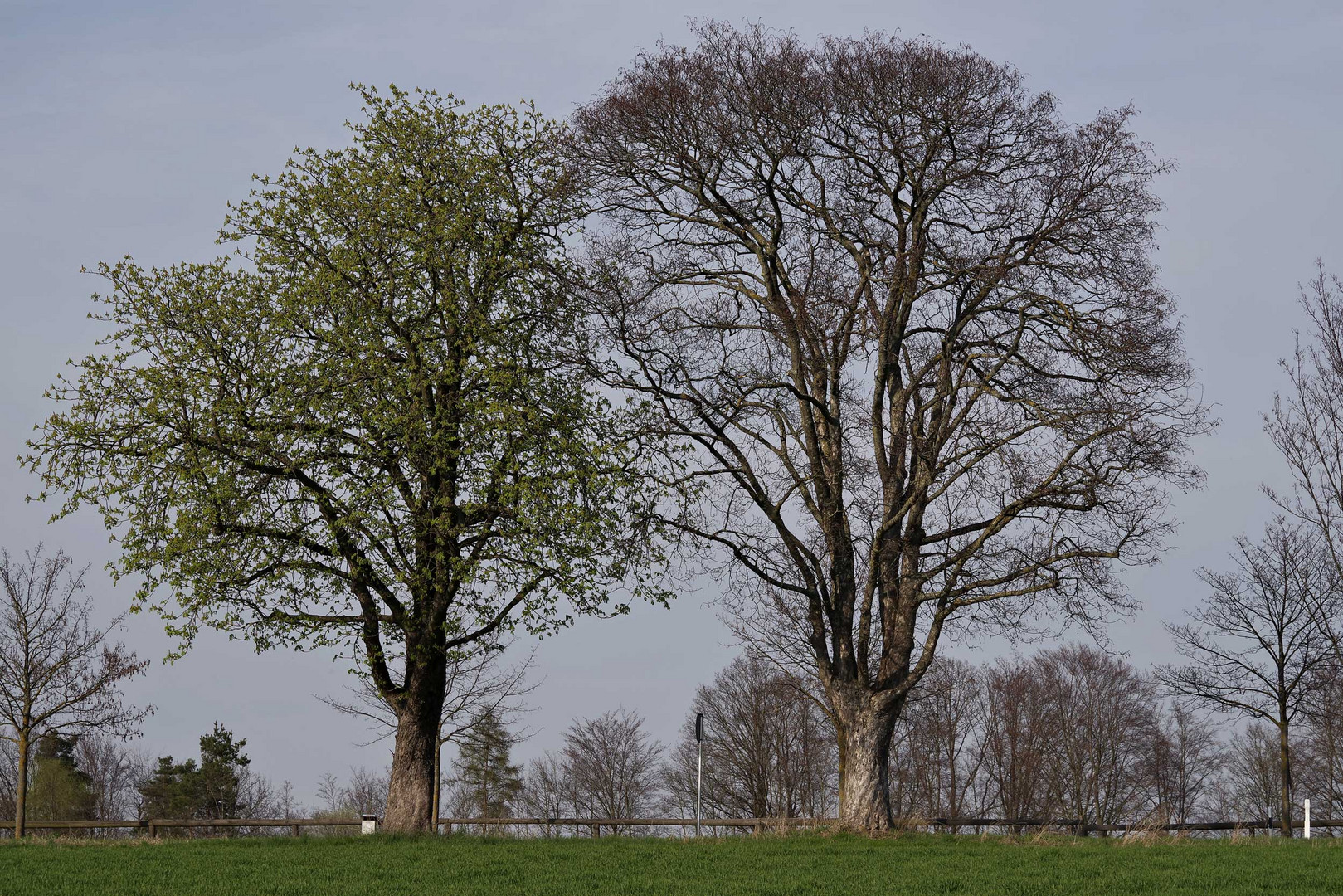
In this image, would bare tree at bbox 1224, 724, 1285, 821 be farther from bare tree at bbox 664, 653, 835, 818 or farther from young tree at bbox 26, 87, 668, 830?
young tree at bbox 26, 87, 668, 830

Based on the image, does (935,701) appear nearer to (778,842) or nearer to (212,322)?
(778,842)

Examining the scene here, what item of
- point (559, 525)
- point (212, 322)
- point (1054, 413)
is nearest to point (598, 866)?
point (559, 525)

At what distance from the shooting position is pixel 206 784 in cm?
4288

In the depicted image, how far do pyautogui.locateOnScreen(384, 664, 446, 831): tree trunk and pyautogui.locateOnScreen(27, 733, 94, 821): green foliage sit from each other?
27.7 metres

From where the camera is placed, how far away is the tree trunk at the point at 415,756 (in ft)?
65.3

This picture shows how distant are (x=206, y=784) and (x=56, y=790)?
221 inches

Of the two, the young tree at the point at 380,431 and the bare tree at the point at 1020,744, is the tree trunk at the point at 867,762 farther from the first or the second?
the bare tree at the point at 1020,744

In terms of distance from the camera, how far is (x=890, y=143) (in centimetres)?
1988

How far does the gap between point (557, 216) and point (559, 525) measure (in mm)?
6165

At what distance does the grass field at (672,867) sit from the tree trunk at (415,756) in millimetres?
1414

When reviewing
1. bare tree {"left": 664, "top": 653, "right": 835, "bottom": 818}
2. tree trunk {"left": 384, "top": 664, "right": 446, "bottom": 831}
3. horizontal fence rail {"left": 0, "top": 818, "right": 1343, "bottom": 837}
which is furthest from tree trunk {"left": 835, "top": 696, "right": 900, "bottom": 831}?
bare tree {"left": 664, "top": 653, "right": 835, "bottom": 818}

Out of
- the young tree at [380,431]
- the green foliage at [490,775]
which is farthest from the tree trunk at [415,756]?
the green foliage at [490,775]

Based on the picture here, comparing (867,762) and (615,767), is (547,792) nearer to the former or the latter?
(615,767)

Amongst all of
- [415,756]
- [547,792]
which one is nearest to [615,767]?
[547,792]
